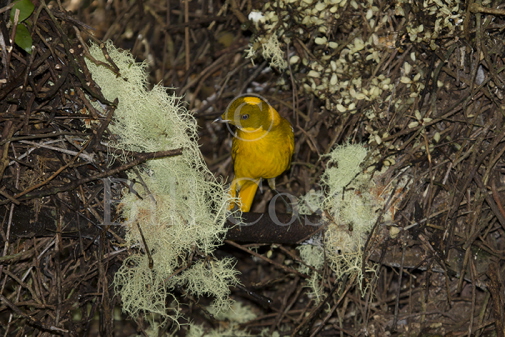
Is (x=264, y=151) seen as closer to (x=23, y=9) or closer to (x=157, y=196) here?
(x=157, y=196)

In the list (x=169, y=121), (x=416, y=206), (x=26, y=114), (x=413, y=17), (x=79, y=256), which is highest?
(x=413, y=17)

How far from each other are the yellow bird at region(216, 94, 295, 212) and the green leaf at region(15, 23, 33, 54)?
3.75 feet

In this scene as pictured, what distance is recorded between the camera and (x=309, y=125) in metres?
2.93

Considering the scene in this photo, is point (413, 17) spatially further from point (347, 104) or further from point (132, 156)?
point (132, 156)

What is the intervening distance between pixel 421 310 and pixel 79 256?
165cm

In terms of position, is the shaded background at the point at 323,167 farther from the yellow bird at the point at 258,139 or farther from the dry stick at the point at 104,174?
the yellow bird at the point at 258,139

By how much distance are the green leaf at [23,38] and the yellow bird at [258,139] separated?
1143 mm

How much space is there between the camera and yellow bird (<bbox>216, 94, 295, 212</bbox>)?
279 centimetres

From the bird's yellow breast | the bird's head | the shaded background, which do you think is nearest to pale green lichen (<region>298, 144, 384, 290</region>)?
the shaded background

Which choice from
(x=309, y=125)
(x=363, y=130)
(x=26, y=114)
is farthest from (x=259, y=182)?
(x=26, y=114)

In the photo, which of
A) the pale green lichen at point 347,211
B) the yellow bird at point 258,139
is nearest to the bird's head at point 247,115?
the yellow bird at point 258,139

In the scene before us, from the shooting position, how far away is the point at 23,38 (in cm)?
188

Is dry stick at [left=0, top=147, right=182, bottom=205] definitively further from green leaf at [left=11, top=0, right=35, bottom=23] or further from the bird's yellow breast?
the bird's yellow breast

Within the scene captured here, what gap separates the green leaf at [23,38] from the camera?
1.88m
